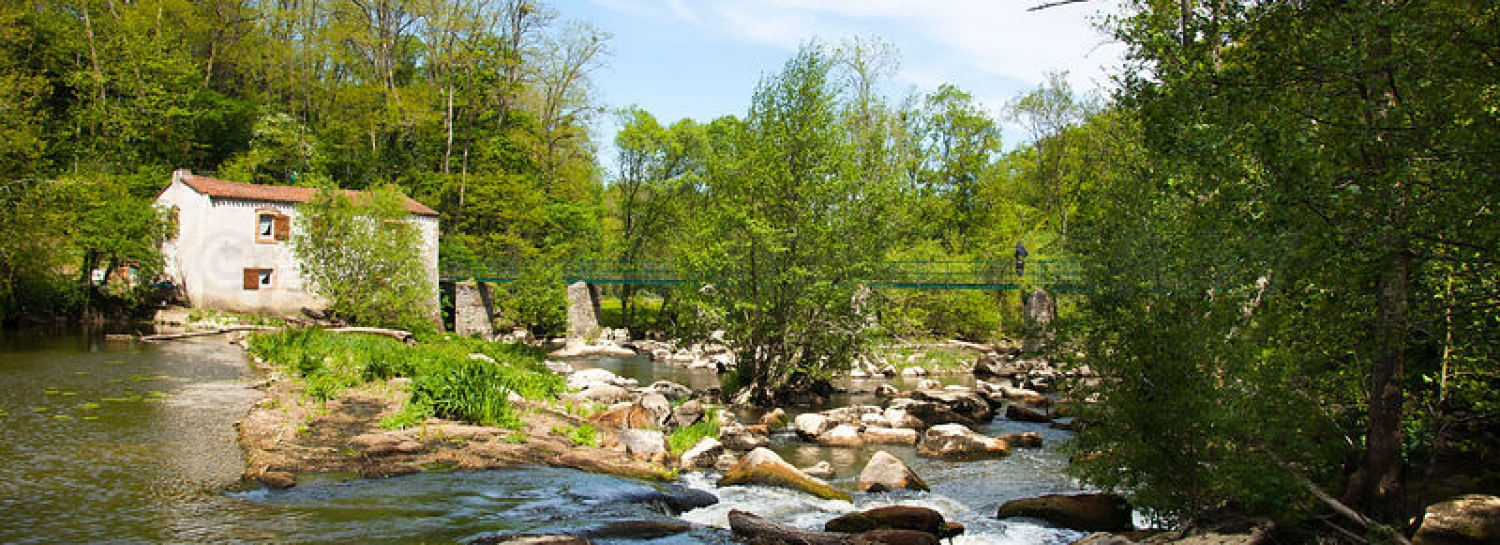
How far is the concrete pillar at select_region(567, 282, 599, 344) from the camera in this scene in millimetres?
44250

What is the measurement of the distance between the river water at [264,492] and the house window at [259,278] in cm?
2081

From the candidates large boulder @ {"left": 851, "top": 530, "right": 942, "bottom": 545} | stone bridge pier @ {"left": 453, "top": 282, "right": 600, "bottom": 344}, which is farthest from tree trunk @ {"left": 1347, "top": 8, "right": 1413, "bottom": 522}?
stone bridge pier @ {"left": 453, "top": 282, "right": 600, "bottom": 344}

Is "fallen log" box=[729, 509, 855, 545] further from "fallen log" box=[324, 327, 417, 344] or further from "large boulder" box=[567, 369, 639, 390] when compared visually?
"fallen log" box=[324, 327, 417, 344]

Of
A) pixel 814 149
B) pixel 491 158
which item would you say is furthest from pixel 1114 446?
pixel 491 158

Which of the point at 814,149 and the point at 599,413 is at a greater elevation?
the point at 814,149

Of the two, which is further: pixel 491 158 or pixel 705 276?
pixel 491 158

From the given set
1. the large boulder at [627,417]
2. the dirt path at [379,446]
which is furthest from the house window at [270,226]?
the large boulder at [627,417]

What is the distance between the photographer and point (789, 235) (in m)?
21.8

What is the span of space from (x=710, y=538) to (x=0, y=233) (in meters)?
27.5

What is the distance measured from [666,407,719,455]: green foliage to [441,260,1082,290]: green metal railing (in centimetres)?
658

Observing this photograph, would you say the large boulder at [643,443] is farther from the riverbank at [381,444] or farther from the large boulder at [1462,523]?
the large boulder at [1462,523]

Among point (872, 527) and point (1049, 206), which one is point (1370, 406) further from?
point (1049, 206)

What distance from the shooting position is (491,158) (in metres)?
49.5

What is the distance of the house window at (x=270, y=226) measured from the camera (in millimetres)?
37188
